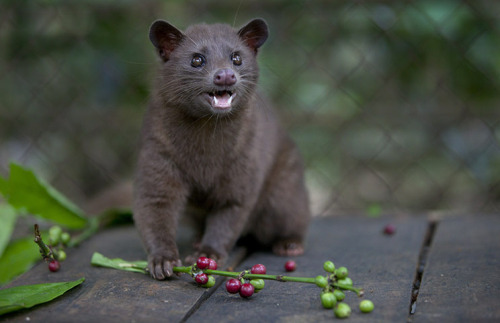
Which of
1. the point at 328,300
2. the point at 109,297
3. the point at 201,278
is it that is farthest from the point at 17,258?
the point at 328,300

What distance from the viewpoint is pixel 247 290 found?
2389mm

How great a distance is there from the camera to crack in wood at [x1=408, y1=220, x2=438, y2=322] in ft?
7.83

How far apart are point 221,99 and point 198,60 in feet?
0.74

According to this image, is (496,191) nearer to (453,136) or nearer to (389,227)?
(453,136)

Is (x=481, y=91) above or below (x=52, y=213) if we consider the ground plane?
above

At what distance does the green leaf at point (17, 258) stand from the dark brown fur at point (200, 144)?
821 millimetres

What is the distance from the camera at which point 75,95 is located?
4.70m

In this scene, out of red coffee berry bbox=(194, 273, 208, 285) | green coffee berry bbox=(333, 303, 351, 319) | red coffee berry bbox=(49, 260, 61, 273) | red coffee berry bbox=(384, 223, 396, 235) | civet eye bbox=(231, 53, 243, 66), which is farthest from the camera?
red coffee berry bbox=(384, 223, 396, 235)

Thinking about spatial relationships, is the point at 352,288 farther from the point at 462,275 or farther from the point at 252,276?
the point at 462,275

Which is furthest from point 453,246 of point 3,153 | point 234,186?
point 3,153

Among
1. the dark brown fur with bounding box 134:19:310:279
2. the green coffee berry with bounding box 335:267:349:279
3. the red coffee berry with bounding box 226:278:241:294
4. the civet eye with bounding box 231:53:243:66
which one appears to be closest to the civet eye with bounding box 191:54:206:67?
the dark brown fur with bounding box 134:19:310:279

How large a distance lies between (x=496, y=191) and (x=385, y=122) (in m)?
0.94

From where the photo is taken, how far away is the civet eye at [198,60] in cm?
291

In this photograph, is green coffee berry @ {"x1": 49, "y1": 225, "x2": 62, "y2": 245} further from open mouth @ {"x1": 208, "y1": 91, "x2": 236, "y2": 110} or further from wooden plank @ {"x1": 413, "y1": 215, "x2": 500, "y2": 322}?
wooden plank @ {"x1": 413, "y1": 215, "x2": 500, "y2": 322}
